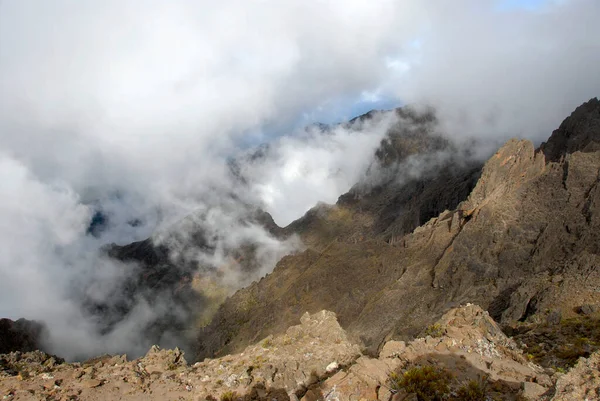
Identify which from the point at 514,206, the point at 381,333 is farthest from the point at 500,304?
the point at 514,206

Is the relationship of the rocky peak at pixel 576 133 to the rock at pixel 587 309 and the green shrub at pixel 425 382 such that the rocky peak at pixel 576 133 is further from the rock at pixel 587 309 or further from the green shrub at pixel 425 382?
the green shrub at pixel 425 382

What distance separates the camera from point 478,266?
72.8 metres

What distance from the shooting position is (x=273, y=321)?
9244cm

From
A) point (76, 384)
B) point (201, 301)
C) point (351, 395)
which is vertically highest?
point (201, 301)

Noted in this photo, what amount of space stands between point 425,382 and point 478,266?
6434 centimetres

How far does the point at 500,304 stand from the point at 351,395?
51431 mm

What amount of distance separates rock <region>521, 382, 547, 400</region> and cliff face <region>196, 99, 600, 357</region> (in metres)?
31.2

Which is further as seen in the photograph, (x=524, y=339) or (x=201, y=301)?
(x=201, y=301)

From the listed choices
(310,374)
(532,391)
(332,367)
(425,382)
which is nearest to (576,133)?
(332,367)

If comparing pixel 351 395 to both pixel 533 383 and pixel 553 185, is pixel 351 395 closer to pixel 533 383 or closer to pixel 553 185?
pixel 533 383

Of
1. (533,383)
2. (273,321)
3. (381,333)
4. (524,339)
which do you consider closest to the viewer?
(533,383)

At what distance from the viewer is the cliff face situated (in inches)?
2314

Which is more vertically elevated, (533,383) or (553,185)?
(553,185)

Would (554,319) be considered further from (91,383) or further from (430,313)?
(91,383)
